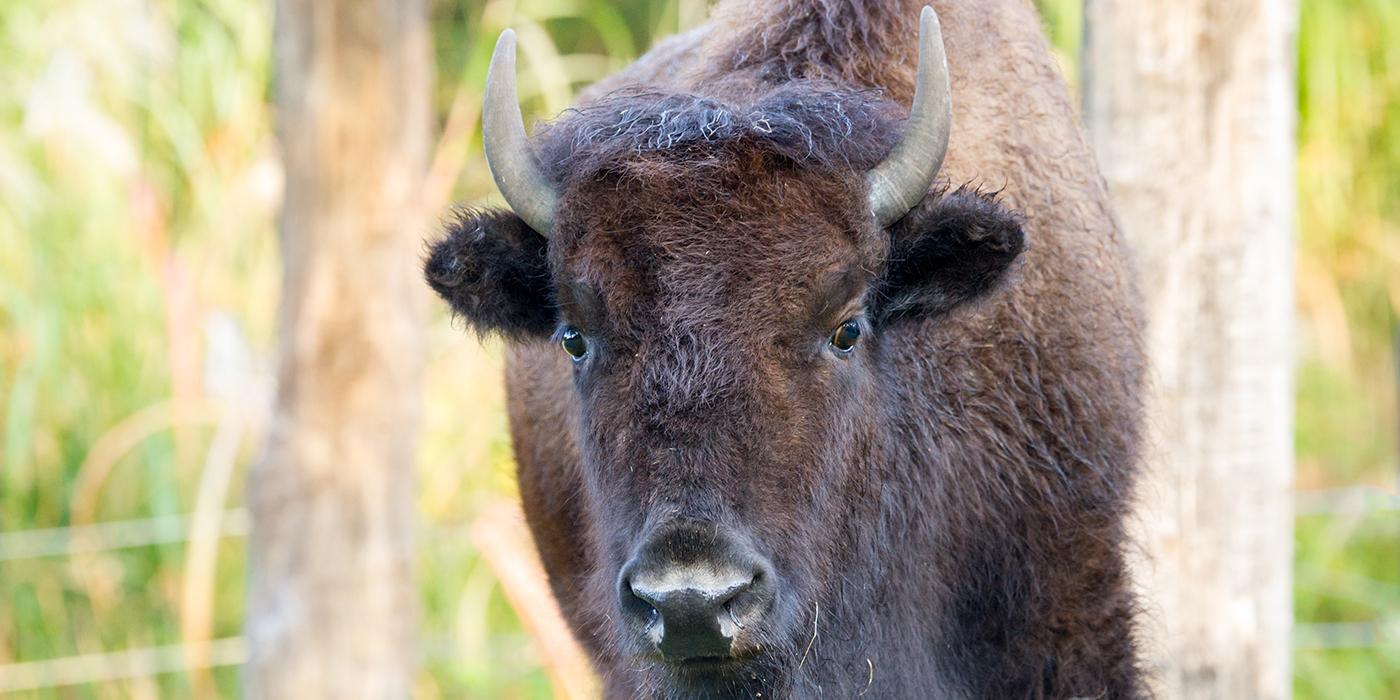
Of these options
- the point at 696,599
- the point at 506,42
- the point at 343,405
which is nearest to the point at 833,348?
the point at 696,599

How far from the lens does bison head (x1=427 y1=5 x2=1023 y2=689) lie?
2920 millimetres

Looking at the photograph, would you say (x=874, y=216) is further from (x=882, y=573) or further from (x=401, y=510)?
(x=401, y=510)

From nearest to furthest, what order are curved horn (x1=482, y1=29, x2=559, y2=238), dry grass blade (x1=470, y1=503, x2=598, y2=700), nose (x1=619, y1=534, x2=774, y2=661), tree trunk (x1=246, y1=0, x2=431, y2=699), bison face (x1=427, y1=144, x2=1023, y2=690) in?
1. nose (x1=619, y1=534, x2=774, y2=661)
2. bison face (x1=427, y1=144, x2=1023, y2=690)
3. curved horn (x1=482, y1=29, x2=559, y2=238)
4. tree trunk (x1=246, y1=0, x2=431, y2=699)
5. dry grass blade (x1=470, y1=503, x2=598, y2=700)

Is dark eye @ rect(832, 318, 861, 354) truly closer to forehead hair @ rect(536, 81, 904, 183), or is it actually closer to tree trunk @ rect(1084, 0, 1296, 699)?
forehead hair @ rect(536, 81, 904, 183)

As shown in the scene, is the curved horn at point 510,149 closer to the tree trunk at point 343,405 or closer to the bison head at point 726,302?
the bison head at point 726,302

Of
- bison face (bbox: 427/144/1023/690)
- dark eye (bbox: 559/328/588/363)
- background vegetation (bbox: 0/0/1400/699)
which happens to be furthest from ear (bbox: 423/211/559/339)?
background vegetation (bbox: 0/0/1400/699)

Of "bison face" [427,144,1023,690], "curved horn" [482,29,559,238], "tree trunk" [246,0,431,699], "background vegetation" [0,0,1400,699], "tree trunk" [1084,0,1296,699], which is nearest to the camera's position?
"bison face" [427,144,1023,690]

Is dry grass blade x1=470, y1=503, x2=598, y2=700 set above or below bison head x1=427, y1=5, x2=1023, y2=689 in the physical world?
below

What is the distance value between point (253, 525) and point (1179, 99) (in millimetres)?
4671

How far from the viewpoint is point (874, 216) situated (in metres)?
3.25

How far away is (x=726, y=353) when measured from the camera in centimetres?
297

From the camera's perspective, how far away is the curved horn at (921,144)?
9.91 feet

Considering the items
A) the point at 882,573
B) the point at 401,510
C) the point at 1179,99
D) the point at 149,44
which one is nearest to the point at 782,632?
the point at 882,573

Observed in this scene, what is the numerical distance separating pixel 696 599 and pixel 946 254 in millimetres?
997
